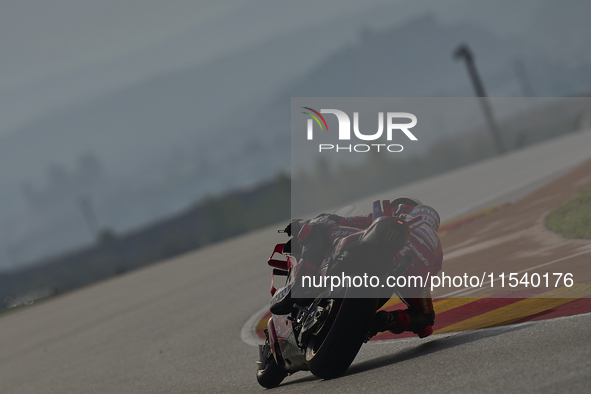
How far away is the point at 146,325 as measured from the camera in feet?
38.2

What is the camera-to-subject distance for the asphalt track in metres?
3.80

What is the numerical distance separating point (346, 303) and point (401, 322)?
62cm

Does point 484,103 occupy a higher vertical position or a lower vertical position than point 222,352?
lower

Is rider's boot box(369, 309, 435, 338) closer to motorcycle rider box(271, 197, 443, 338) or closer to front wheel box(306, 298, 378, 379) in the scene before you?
motorcycle rider box(271, 197, 443, 338)

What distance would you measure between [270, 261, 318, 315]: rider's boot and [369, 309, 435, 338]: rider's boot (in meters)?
0.52

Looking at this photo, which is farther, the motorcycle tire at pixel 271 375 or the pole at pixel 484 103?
the pole at pixel 484 103

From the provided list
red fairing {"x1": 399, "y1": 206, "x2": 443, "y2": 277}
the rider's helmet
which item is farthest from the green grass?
red fairing {"x1": 399, "y1": 206, "x2": 443, "y2": 277}

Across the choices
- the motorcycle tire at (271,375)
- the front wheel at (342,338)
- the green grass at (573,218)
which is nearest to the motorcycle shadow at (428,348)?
the front wheel at (342,338)

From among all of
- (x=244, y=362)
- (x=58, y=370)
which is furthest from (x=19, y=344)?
(x=244, y=362)

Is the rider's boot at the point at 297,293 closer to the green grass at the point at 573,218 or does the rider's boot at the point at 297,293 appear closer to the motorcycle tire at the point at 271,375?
the motorcycle tire at the point at 271,375

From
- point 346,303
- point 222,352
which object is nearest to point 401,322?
point 346,303

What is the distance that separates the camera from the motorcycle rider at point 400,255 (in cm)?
461

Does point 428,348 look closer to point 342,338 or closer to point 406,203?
point 342,338

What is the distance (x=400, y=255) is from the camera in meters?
4.53
